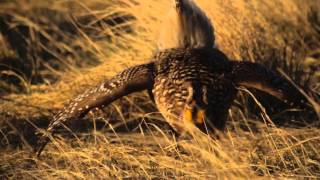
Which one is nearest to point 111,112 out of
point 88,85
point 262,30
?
point 88,85

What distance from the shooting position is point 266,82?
4621 millimetres

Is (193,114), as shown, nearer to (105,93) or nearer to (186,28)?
(105,93)

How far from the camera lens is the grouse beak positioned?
415 centimetres

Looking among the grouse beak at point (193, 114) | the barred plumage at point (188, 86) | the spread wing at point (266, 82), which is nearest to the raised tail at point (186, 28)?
the barred plumage at point (188, 86)

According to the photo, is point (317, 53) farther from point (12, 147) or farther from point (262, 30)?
point (12, 147)

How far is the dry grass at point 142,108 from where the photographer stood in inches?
163

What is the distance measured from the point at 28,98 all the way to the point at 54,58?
1.48 m

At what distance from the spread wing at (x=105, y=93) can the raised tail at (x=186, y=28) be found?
0.49 meters

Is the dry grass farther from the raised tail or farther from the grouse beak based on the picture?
the raised tail

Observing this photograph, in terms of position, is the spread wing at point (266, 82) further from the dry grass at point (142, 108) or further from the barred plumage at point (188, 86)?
the dry grass at point (142, 108)

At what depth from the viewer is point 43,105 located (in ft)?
19.9

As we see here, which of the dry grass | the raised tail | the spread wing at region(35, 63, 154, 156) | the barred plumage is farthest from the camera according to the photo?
the raised tail

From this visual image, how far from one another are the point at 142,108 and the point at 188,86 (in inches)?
62.7

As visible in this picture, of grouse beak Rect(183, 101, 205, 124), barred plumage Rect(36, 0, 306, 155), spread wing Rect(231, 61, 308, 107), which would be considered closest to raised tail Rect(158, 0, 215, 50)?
barred plumage Rect(36, 0, 306, 155)
